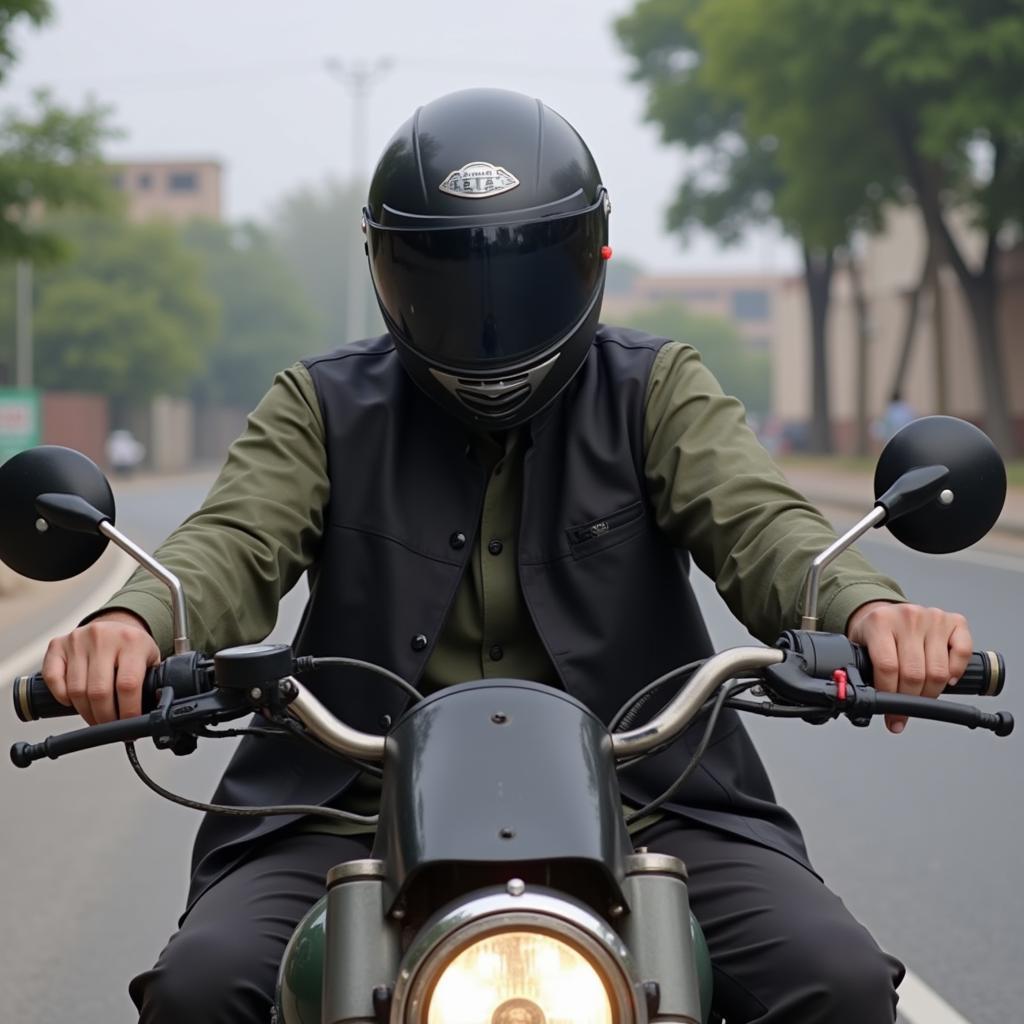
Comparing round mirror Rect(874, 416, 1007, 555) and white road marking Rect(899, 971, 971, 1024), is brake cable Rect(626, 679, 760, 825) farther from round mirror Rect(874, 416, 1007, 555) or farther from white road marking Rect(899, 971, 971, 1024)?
white road marking Rect(899, 971, 971, 1024)

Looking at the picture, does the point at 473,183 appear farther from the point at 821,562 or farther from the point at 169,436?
the point at 169,436

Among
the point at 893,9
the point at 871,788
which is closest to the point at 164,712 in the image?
the point at 871,788

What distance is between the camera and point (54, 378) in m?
59.8

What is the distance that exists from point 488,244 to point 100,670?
2.61ft

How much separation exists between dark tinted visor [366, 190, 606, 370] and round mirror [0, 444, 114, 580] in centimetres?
51

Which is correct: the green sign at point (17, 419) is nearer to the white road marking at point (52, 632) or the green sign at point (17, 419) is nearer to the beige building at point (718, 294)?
the white road marking at point (52, 632)

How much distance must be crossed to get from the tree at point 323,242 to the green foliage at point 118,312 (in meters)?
62.2

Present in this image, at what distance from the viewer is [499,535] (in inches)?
119

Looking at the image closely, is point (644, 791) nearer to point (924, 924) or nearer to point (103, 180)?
point (924, 924)

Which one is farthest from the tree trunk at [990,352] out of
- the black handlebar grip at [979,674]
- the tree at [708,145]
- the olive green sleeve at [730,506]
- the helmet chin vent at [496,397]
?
the black handlebar grip at [979,674]

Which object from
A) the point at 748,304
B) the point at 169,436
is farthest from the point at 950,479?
the point at 748,304

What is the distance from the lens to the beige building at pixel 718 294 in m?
174

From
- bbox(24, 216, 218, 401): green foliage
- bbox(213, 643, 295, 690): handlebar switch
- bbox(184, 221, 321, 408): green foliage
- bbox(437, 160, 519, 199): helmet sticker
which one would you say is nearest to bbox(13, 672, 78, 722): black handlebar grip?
bbox(213, 643, 295, 690): handlebar switch

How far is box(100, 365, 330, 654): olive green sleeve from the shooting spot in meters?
2.82
